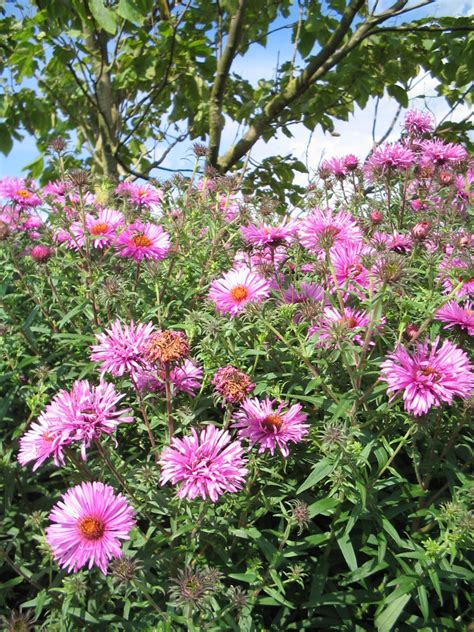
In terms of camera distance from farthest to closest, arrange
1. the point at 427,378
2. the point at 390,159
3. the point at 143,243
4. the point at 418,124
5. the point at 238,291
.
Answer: the point at 418,124 → the point at 390,159 → the point at 143,243 → the point at 238,291 → the point at 427,378

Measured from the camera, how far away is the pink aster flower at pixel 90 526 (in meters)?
1.30

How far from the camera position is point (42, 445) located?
1445 mm

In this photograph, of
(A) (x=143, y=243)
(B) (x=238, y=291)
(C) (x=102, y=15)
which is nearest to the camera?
(B) (x=238, y=291)

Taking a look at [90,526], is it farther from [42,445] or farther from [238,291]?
[238,291]

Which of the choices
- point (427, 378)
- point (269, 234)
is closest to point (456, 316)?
point (427, 378)

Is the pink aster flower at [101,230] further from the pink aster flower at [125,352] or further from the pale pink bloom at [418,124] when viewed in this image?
the pale pink bloom at [418,124]

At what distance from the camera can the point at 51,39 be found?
4621 millimetres

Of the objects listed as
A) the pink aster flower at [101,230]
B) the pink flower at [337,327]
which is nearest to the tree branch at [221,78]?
the pink aster flower at [101,230]

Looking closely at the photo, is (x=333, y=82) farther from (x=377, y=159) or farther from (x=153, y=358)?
(x=153, y=358)

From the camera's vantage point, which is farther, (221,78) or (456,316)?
(221,78)

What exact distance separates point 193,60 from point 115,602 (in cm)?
478

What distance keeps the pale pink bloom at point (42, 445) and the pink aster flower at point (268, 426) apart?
40 cm

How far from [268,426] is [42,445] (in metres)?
0.52

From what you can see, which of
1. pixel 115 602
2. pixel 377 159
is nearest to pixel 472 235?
pixel 377 159
